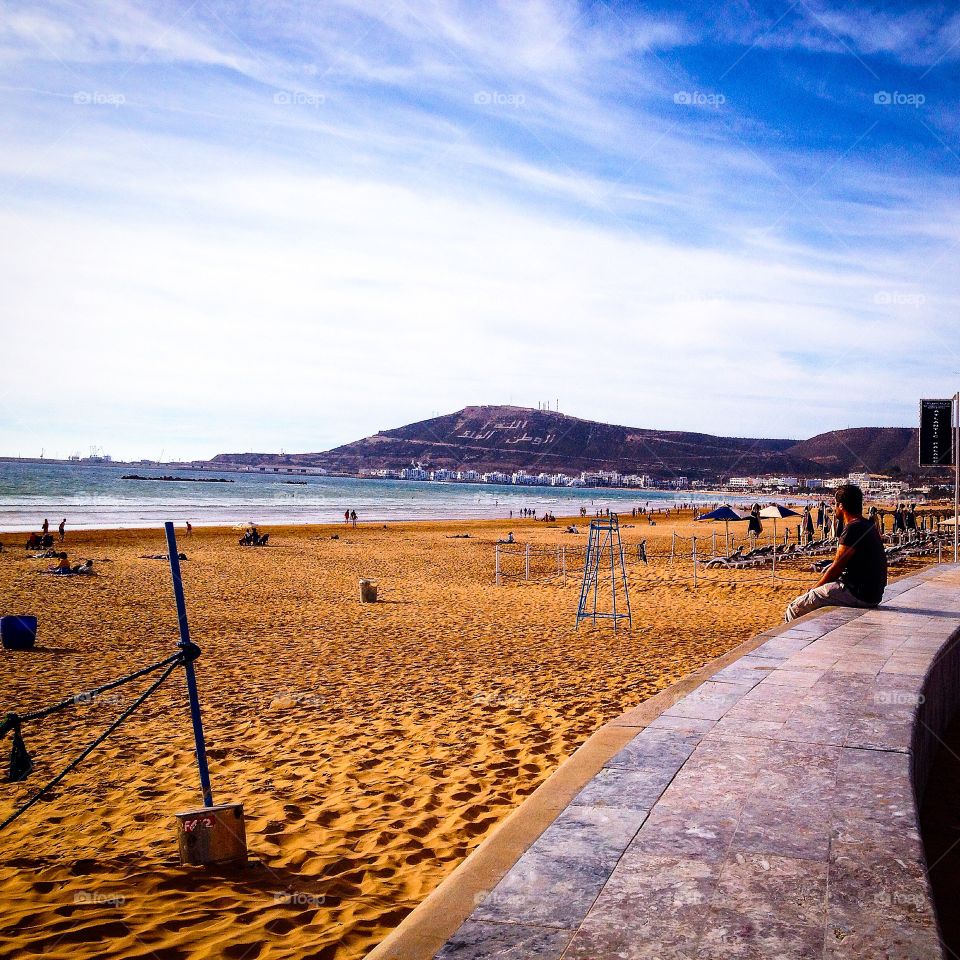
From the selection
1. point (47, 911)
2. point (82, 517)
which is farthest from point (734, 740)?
point (82, 517)

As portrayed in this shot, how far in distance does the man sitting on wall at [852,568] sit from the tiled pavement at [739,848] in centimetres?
356

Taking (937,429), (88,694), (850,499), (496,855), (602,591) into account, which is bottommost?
(602,591)

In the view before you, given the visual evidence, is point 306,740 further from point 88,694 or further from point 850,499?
point 850,499

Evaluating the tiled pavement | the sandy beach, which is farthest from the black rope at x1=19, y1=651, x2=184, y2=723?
the tiled pavement

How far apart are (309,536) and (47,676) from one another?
26253 mm

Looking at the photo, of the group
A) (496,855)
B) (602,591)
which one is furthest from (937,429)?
(496,855)

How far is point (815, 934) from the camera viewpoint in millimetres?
2309

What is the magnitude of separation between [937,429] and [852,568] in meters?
9.07

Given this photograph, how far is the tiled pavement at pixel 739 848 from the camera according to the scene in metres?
2.30

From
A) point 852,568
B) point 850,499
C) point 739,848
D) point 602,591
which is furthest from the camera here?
point 602,591

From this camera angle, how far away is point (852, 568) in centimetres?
855

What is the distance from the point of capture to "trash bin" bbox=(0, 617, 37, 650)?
32.9ft

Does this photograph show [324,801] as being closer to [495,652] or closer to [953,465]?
[495,652]

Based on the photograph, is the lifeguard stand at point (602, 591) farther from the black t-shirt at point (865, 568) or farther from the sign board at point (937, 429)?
the sign board at point (937, 429)
